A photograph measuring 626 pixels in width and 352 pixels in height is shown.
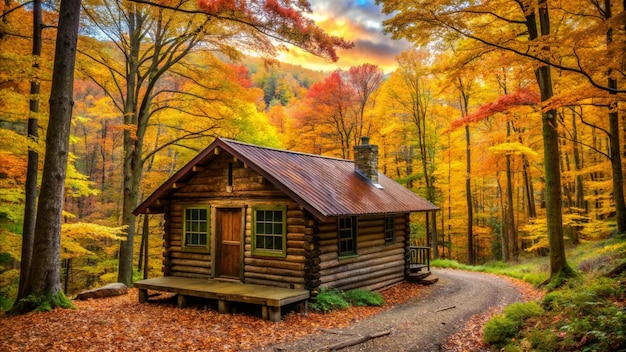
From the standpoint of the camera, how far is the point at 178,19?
13273 mm

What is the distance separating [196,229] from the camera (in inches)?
506

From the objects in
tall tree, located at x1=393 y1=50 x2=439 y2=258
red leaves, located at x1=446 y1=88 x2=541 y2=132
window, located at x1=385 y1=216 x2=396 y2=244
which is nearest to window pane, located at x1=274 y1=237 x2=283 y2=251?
window, located at x1=385 y1=216 x2=396 y2=244

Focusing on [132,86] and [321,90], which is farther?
[321,90]

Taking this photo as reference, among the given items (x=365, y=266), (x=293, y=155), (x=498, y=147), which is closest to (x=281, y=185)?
(x=293, y=155)

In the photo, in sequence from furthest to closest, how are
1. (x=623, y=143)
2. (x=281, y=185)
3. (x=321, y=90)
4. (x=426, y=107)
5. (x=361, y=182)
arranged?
(x=321, y=90), (x=426, y=107), (x=623, y=143), (x=361, y=182), (x=281, y=185)

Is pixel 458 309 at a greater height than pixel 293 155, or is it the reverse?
pixel 293 155

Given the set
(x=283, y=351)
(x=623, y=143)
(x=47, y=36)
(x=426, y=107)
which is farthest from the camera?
(x=426, y=107)

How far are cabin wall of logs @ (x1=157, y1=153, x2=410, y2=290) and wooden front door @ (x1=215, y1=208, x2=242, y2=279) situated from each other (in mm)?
228

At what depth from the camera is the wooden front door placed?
12148 mm

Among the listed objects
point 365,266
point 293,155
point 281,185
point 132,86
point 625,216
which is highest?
point 132,86

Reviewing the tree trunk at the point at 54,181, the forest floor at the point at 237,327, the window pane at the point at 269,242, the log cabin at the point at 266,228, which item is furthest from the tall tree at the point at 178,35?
the forest floor at the point at 237,327

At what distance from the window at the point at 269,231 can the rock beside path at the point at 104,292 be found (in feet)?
17.9

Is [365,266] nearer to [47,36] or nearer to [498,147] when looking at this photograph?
[498,147]

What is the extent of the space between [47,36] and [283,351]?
43.3 ft
